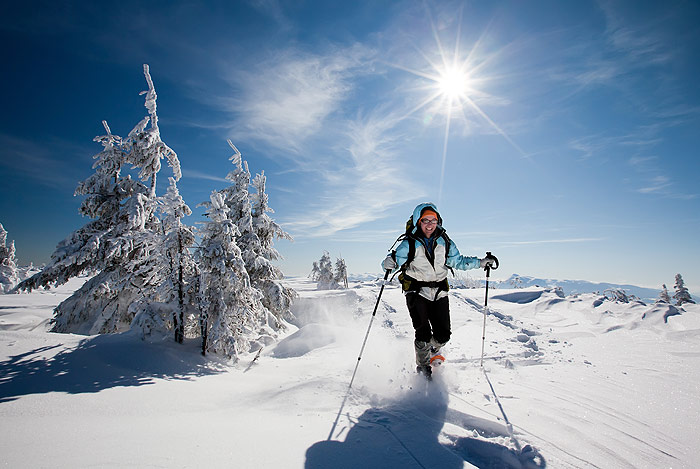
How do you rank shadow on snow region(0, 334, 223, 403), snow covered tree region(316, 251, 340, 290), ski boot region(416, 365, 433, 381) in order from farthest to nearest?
snow covered tree region(316, 251, 340, 290) < ski boot region(416, 365, 433, 381) < shadow on snow region(0, 334, 223, 403)

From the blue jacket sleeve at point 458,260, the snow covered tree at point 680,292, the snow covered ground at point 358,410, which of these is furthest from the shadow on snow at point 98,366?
the snow covered tree at point 680,292

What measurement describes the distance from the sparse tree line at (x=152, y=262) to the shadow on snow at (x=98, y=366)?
92 centimetres

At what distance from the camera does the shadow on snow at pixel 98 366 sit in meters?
4.23

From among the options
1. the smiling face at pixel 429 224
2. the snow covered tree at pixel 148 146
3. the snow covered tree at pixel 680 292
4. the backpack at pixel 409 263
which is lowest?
the snow covered tree at pixel 680 292

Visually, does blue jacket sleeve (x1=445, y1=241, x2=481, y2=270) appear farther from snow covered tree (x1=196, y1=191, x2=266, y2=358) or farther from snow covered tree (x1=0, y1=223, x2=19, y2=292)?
snow covered tree (x1=0, y1=223, x2=19, y2=292)

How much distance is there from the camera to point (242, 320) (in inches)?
384

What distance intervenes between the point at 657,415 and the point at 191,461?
5.47 m

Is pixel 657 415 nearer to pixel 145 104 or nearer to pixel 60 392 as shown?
pixel 60 392

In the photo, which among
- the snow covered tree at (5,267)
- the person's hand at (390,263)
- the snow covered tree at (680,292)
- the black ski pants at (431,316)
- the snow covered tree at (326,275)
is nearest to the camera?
the black ski pants at (431,316)

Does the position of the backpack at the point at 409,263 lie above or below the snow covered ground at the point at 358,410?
above

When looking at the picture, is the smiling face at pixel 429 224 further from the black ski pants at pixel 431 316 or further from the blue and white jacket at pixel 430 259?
the black ski pants at pixel 431 316

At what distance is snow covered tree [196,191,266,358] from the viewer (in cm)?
891

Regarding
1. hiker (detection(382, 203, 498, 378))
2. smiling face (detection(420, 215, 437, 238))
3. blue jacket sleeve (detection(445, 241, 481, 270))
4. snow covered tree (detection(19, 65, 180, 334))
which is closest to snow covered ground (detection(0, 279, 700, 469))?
hiker (detection(382, 203, 498, 378))

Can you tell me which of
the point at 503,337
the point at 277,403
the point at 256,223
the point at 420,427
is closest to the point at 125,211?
the point at 256,223
